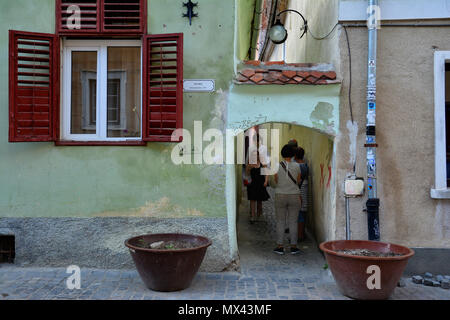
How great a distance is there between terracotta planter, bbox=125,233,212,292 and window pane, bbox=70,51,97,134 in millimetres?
2094

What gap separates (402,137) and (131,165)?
3790 millimetres

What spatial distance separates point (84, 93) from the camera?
6.68 m

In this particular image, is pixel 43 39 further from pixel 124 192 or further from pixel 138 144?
pixel 124 192

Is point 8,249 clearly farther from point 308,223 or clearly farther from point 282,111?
point 308,223

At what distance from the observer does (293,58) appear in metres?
11.6

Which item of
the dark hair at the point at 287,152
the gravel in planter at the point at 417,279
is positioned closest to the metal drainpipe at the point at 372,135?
the gravel in planter at the point at 417,279

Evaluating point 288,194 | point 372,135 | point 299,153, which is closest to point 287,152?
point 299,153

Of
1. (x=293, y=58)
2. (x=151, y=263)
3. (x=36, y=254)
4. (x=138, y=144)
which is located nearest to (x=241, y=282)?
(x=151, y=263)

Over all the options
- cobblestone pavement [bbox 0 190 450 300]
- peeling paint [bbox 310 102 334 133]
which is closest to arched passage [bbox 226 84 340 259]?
peeling paint [bbox 310 102 334 133]

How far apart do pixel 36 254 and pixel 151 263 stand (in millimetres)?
2151

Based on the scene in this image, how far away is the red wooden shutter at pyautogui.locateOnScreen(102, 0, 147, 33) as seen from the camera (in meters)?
6.39
